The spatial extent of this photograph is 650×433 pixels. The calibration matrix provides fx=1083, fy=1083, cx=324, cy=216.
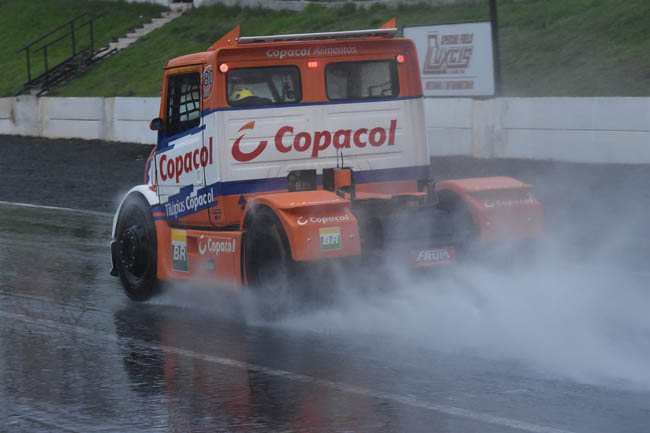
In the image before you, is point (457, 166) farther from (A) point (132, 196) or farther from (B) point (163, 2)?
(B) point (163, 2)

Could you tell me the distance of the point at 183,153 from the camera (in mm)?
9992

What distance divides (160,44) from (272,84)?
34820 mm

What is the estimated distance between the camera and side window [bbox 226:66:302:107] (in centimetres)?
939

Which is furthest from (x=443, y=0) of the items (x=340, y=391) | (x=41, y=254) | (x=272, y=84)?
(x=340, y=391)

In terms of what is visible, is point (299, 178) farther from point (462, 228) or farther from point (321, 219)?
point (462, 228)

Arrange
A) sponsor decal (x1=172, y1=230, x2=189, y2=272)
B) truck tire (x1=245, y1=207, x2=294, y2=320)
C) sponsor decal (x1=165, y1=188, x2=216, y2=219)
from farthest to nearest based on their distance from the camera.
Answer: sponsor decal (x1=172, y1=230, x2=189, y2=272) < sponsor decal (x1=165, y1=188, x2=216, y2=219) < truck tire (x1=245, y1=207, x2=294, y2=320)

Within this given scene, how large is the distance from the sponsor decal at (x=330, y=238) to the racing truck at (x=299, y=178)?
0.04ft

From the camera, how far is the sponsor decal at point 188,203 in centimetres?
965

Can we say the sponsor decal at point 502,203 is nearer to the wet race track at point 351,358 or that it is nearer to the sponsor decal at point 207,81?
the wet race track at point 351,358

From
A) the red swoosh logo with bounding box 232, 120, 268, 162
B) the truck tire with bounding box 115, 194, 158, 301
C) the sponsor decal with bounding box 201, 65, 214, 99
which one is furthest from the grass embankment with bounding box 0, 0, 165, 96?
the red swoosh logo with bounding box 232, 120, 268, 162

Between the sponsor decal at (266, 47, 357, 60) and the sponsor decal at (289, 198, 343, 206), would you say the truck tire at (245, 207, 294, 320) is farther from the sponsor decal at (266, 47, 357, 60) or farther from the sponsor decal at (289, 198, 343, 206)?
the sponsor decal at (266, 47, 357, 60)

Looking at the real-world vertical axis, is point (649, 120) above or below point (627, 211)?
above

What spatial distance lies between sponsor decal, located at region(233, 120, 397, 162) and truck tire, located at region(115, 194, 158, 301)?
Answer: 1551mm

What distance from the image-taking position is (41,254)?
44.2 feet
